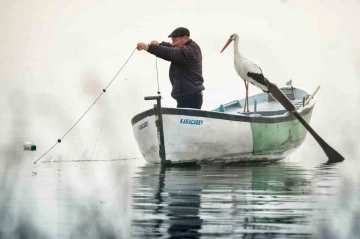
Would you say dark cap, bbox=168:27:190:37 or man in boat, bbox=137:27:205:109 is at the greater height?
dark cap, bbox=168:27:190:37

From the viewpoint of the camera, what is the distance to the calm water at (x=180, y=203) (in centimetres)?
655

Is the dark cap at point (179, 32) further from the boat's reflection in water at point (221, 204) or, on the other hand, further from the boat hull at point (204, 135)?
the boat's reflection in water at point (221, 204)

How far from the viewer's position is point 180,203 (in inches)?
319

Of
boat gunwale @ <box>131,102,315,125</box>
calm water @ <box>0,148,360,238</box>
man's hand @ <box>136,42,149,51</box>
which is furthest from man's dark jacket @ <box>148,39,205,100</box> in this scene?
calm water @ <box>0,148,360,238</box>

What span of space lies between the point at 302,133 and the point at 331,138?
726 centimetres

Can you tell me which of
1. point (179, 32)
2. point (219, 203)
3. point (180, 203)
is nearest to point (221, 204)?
point (219, 203)

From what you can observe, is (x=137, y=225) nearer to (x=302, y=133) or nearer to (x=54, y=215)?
(x=54, y=215)

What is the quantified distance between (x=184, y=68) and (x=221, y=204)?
629 cm

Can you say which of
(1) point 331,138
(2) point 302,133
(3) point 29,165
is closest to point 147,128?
(3) point 29,165

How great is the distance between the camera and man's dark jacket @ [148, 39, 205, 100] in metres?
13.9

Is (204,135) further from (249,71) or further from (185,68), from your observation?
(249,71)

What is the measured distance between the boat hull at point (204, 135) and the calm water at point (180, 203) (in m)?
1.03

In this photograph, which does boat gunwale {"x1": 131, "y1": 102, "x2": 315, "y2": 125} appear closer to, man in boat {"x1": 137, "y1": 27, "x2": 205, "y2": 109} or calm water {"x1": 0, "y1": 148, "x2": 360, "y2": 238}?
man in boat {"x1": 137, "y1": 27, "x2": 205, "y2": 109}

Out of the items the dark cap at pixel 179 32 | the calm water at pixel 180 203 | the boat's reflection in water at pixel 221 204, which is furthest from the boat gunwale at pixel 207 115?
the boat's reflection in water at pixel 221 204
